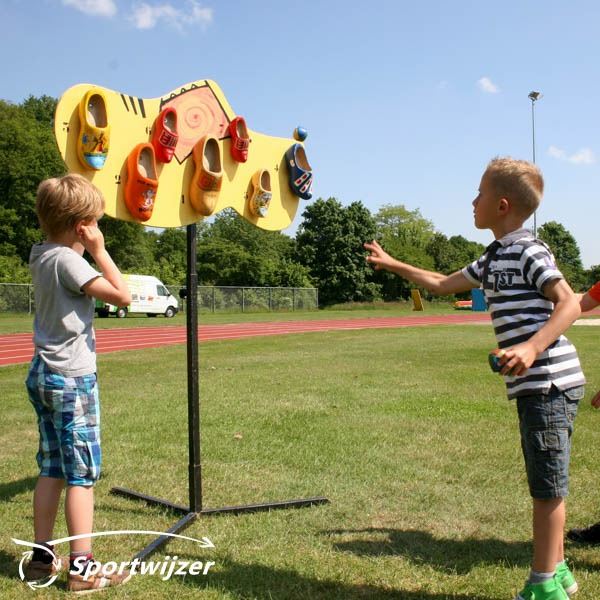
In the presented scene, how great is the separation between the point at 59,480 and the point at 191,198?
1.82 m

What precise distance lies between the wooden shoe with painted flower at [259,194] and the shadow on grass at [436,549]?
2.13 m

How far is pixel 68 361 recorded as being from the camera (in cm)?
286

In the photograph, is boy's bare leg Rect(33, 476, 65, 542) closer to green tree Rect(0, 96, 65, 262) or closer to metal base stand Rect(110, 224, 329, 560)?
metal base stand Rect(110, 224, 329, 560)

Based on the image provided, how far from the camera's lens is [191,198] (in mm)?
3953

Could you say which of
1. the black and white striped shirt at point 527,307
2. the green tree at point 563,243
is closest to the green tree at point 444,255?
the green tree at point 563,243

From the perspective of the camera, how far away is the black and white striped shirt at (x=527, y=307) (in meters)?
2.56

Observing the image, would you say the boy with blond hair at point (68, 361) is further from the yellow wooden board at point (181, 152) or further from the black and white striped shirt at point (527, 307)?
the black and white striped shirt at point (527, 307)

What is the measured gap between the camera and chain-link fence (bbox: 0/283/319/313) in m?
31.4

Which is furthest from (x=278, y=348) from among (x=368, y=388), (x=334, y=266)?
(x=334, y=266)

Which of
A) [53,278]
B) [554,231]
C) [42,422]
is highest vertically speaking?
A: [554,231]

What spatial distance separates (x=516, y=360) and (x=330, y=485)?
7.66 feet

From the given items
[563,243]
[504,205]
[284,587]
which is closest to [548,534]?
[284,587]

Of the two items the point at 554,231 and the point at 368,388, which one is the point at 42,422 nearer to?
the point at 368,388

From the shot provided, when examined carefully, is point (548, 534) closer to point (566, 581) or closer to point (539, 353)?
point (566, 581)
